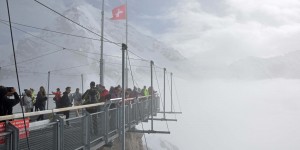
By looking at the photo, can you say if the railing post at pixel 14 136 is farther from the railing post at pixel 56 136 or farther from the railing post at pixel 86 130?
the railing post at pixel 86 130

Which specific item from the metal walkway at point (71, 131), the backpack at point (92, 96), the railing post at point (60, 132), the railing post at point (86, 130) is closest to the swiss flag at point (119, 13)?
the metal walkway at point (71, 131)

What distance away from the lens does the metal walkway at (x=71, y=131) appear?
22.7ft

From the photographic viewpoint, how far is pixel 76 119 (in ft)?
33.6

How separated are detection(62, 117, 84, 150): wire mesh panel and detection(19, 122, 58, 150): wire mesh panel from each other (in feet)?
1.40

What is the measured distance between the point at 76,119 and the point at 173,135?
602ft

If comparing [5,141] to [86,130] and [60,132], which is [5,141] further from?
[86,130]

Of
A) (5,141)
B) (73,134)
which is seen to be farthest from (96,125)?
(5,141)

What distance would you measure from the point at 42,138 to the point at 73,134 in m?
1.66

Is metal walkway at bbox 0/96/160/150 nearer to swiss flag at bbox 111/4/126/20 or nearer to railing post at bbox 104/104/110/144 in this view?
railing post at bbox 104/104/110/144

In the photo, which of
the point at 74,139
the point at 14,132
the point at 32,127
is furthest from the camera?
the point at 74,139

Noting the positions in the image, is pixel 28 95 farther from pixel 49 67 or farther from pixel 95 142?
pixel 49 67

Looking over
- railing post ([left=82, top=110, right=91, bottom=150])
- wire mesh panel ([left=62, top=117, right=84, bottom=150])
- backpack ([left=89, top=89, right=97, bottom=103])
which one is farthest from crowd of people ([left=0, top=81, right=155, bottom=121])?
railing post ([left=82, top=110, right=91, bottom=150])

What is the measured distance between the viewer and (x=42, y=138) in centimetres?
809

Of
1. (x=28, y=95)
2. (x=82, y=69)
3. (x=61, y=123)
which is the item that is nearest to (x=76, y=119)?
(x=61, y=123)
